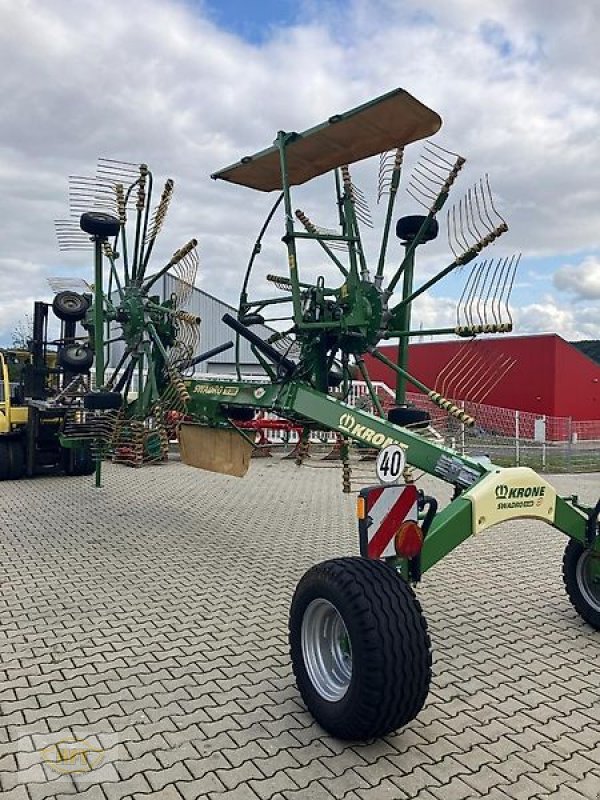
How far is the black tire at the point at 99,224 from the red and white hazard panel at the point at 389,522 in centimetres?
480

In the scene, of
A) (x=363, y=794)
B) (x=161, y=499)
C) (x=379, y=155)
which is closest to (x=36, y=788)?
(x=363, y=794)

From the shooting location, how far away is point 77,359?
7941 mm

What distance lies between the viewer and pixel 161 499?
10445 mm

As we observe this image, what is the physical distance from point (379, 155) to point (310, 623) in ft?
12.8

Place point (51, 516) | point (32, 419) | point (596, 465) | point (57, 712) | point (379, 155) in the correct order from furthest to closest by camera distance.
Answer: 1. point (596, 465)
2. point (32, 419)
3. point (51, 516)
4. point (379, 155)
5. point (57, 712)

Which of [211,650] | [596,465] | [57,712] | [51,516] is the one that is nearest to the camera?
[57,712]

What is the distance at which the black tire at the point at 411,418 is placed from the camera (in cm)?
568

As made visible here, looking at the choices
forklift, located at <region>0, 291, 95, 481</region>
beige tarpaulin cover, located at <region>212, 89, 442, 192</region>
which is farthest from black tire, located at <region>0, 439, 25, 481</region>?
beige tarpaulin cover, located at <region>212, 89, 442, 192</region>

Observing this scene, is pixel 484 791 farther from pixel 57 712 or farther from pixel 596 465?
pixel 596 465

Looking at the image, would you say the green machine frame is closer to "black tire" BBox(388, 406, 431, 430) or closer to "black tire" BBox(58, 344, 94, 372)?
"black tire" BBox(388, 406, 431, 430)

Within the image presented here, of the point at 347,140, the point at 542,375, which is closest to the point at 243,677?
the point at 347,140

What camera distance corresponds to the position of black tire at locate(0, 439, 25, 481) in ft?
38.5

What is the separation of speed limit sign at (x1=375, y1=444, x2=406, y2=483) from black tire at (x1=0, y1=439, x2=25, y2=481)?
30.2 ft

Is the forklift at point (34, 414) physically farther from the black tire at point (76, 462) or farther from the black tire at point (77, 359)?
the black tire at point (77, 359)
